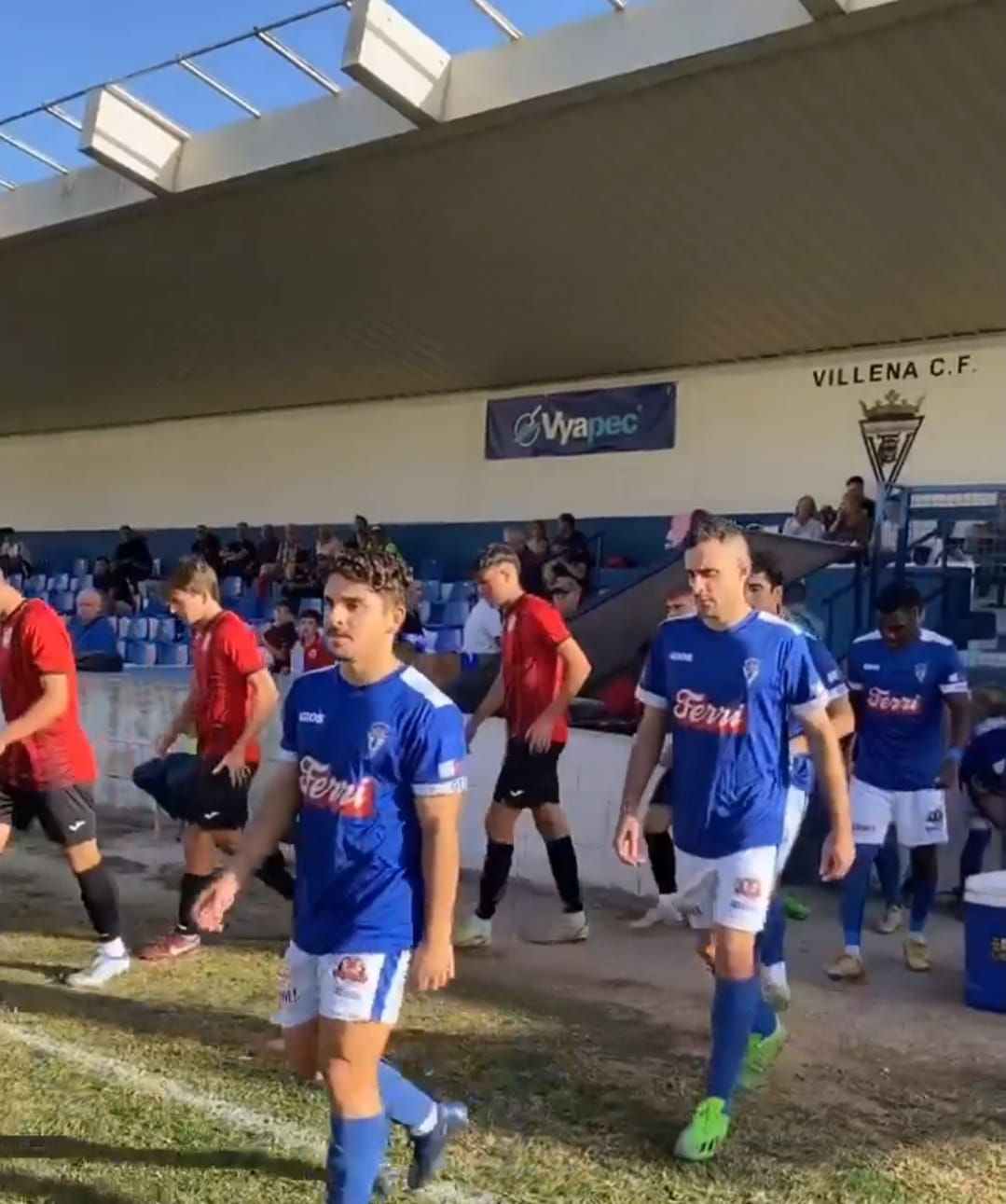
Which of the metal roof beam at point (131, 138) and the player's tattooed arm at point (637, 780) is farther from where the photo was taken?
the metal roof beam at point (131, 138)

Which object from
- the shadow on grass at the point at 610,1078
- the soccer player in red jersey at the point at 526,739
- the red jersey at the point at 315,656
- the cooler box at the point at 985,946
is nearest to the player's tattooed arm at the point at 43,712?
the shadow on grass at the point at 610,1078

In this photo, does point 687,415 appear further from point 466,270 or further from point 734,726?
Answer: point 734,726

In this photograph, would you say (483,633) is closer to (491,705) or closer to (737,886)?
(491,705)

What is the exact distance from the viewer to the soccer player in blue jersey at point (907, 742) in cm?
590

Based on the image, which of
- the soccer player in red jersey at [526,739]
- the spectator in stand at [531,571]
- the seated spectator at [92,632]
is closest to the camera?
the soccer player in red jersey at [526,739]

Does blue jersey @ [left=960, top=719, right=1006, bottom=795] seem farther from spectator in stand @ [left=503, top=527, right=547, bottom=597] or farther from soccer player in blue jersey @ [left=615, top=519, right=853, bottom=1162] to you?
spectator in stand @ [left=503, top=527, right=547, bottom=597]

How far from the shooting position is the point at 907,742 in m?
5.96

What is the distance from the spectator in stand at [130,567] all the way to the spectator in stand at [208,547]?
746 millimetres

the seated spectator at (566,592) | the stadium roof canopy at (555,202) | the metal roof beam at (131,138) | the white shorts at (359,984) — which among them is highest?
the metal roof beam at (131,138)

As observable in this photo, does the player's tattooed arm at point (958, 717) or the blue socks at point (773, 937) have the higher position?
the player's tattooed arm at point (958, 717)

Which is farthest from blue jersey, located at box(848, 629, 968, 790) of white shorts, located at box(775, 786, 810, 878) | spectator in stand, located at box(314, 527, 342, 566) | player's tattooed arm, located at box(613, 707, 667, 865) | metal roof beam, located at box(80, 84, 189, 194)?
spectator in stand, located at box(314, 527, 342, 566)

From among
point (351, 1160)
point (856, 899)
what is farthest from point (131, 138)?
point (351, 1160)

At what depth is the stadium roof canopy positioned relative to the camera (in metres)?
8.98

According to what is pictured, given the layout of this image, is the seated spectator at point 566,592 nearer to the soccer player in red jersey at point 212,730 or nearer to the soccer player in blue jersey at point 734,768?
the soccer player in red jersey at point 212,730
